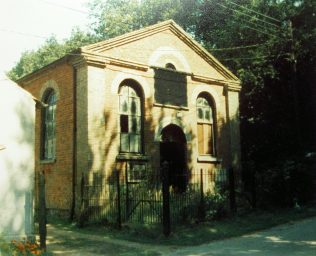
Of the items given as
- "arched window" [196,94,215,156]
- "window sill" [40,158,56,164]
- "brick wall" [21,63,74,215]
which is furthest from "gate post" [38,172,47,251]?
"arched window" [196,94,215,156]

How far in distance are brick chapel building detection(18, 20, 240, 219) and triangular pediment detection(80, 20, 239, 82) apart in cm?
4

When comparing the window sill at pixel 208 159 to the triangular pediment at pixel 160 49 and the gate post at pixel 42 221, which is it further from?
the gate post at pixel 42 221

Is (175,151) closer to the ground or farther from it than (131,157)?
farther from it

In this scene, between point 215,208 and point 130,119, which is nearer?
point 215,208

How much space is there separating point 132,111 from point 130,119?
1.14ft

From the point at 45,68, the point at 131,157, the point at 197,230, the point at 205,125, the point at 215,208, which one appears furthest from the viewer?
the point at 205,125

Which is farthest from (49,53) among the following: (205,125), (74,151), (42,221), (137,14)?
(42,221)

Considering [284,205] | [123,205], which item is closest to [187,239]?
[123,205]

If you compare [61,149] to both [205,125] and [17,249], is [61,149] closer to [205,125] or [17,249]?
[205,125]

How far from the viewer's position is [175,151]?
18078 millimetres

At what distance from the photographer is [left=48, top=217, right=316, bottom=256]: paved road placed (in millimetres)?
9344

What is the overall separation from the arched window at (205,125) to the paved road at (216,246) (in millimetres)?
7319

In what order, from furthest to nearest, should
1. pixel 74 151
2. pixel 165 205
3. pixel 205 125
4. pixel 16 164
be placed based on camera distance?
1. pixel 205 125
2. pixel 74 151
3. pixel 165 205
4. pixel 16 164

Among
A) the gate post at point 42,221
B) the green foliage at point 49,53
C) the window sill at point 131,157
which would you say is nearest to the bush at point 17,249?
the gate post at point 42,221
